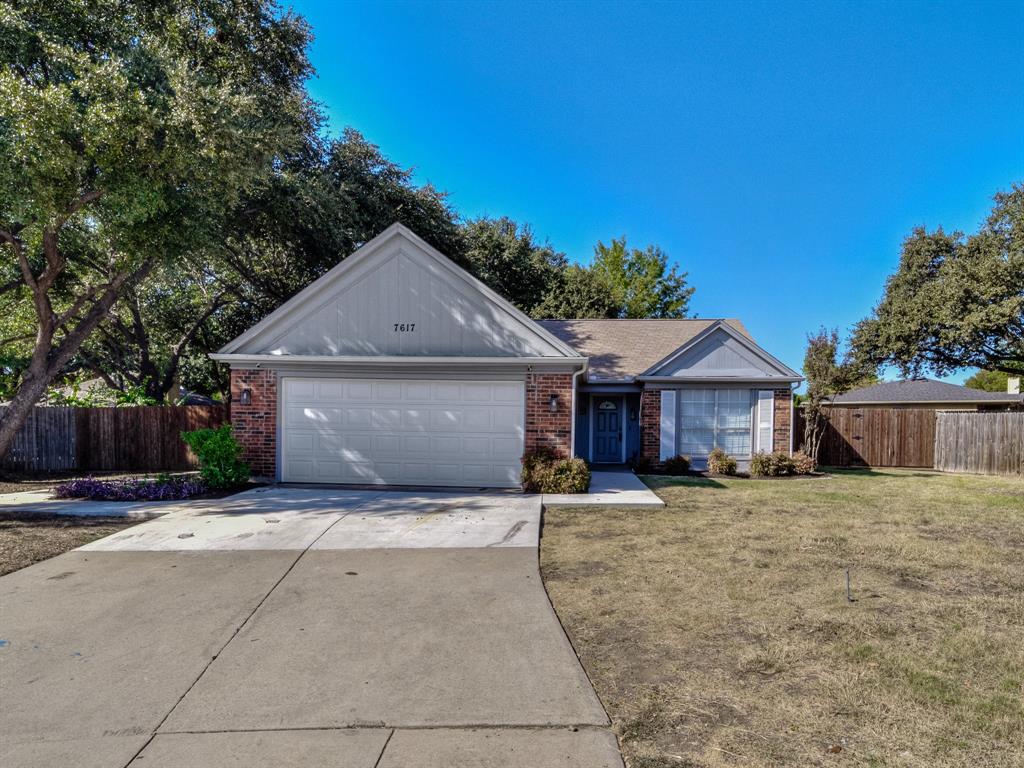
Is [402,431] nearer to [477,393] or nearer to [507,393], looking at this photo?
[477,393]

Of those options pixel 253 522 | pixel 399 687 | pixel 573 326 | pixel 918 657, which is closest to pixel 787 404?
pixel 573 326

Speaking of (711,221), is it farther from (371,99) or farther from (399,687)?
(399,687)

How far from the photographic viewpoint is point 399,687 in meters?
3.53

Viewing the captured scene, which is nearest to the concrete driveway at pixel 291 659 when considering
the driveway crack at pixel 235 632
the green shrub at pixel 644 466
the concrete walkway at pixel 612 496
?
the driveway crack at pixel 235 632

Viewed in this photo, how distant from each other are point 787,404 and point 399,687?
1402 centimetres

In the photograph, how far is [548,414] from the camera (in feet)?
37.1

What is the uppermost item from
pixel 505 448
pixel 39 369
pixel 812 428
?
pixel 39 369

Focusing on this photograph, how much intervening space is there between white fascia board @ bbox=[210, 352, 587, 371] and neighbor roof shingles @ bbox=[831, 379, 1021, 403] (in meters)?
18.9

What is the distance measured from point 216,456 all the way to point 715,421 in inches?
468

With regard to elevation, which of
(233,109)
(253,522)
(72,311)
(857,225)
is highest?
(857,225)

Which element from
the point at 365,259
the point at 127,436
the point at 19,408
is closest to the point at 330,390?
the point at 365,259

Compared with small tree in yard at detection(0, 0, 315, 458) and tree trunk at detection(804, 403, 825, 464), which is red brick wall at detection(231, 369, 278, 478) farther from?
tree trunk at detection(804, 403, 825, 464)

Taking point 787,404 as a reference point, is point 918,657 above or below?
below

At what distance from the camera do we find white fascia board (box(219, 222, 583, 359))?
453 inches
